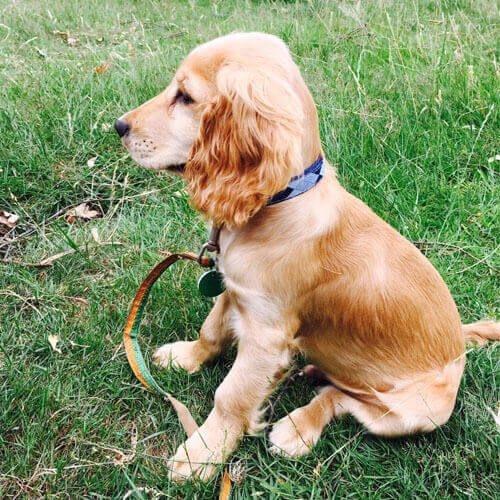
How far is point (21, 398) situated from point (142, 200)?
1.32m

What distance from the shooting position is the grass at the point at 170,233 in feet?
6.43

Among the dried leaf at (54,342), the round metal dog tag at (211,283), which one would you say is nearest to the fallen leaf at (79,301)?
the dried leaf at (54,342)

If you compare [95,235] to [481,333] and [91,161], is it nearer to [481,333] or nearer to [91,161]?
A: [91,161]

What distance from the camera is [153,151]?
199 cm

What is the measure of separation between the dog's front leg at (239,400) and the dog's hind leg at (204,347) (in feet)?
0.76

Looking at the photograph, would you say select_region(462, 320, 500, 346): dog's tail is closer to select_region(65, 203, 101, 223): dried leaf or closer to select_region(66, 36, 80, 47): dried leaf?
select_region(65, 203, 101, 223): dried leaf

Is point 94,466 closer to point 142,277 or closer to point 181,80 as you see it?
point 142,277

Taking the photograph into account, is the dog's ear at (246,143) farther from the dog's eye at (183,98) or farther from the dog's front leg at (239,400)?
the dog's front leg at (239,400)

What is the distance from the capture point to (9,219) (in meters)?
3.01

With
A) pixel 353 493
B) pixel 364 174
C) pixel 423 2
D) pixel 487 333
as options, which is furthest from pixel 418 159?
pixel 423 2

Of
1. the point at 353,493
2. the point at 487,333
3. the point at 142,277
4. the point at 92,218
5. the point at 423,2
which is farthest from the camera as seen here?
the point at 423,2

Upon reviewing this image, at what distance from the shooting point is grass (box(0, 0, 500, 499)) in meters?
1.96

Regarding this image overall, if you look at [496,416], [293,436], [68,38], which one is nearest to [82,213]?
[293,436]

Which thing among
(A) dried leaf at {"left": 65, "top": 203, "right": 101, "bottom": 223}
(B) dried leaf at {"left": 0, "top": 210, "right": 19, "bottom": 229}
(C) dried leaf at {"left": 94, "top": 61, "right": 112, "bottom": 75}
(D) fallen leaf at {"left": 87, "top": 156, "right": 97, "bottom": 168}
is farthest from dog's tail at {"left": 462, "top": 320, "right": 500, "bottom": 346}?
(C) dried leaf at {"left": 94, "top": 61, "right": 112, "bottom": 75}
